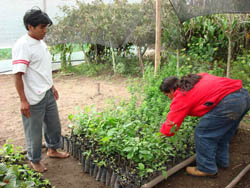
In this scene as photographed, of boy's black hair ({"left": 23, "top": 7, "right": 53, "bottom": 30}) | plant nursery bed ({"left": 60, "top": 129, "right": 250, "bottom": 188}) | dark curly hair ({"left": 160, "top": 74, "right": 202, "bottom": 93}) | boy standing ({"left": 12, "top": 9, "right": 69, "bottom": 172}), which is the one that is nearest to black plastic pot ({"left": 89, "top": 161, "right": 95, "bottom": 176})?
plant nursery bed ({"left": 60, "top": 129, "right": 250, "bottom": 188})

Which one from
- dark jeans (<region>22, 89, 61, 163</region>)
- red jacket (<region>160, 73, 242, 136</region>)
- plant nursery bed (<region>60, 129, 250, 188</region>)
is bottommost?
plant nursery bed (<region>60, 129, 250, 188</region>)

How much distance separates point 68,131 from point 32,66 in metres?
1.66

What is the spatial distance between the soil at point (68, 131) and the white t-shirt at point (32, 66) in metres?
0.87

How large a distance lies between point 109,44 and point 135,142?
520 cm

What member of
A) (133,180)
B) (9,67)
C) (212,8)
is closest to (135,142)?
(133,180)

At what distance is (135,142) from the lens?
2.44 metres

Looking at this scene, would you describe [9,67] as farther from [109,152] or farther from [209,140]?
[209,140]

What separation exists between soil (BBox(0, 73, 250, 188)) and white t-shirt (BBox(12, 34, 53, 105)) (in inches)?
34.3

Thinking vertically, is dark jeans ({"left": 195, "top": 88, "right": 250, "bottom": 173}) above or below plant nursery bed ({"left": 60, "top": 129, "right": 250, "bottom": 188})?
above

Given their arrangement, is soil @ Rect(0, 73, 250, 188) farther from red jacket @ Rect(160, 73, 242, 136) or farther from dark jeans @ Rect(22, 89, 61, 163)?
red jacket @ Rect(160, 73, 242, 136)

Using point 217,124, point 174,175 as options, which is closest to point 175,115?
point 217,124

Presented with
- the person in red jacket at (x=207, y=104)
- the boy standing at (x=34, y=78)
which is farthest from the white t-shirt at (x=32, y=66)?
the person in red jacket at (x=207, y=104)

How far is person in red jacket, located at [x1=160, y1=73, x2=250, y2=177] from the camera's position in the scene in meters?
2.42

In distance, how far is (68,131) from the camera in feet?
12.9
